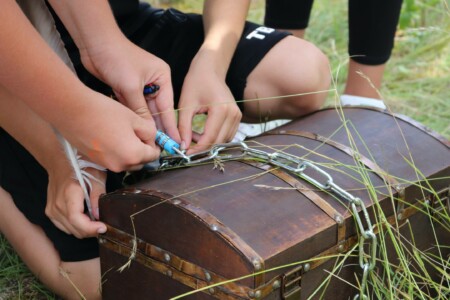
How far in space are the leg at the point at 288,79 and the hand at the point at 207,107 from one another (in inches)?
7.5

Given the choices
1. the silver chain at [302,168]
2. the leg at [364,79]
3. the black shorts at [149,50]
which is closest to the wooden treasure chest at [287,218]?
the silver chain at [302,168]

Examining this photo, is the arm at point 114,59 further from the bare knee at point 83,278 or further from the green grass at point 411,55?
the green grass at point 411,55

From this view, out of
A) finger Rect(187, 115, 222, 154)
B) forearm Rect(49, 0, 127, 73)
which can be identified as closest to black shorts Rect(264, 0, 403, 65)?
finger Rect(187, 115, 222, 154)

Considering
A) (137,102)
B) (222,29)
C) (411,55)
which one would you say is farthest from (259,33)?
(411,55)

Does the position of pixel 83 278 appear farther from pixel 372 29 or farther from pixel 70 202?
pixel 372 29

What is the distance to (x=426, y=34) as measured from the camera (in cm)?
342

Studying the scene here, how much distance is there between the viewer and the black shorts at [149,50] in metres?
1.74

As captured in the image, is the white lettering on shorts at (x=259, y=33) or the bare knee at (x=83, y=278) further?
the white lettering on shorts at (x=259, y=33)

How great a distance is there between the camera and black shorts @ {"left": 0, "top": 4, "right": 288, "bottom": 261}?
1735 millimetres

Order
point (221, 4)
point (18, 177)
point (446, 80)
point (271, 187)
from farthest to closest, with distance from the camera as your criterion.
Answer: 1. point (446, 80)
2. point (221, 4)
3. point (18, 177)
4. point (271, 187)

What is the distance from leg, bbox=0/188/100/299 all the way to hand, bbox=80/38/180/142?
39cm

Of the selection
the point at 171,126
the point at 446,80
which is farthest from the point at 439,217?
the point at 446,80

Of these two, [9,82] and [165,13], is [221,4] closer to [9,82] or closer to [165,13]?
[165,13]

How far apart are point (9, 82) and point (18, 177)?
43cm
